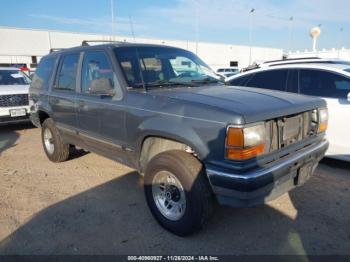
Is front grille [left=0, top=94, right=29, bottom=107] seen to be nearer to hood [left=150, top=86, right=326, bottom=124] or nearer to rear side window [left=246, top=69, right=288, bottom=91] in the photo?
rear side window [left=246, top=69, right=288, bottom=91]

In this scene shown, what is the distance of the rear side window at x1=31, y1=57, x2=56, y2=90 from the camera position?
5258 millimetres

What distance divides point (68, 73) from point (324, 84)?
4196 mm

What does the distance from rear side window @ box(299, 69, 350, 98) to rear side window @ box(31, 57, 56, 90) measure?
434 cm

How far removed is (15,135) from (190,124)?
22.9 ft

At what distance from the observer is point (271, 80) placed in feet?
18.6

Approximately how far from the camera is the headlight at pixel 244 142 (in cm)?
257

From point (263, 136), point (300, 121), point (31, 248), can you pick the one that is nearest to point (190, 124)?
point (263, 136)

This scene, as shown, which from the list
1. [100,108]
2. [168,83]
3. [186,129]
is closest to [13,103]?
[100,108]

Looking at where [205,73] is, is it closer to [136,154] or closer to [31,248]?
[136,154]

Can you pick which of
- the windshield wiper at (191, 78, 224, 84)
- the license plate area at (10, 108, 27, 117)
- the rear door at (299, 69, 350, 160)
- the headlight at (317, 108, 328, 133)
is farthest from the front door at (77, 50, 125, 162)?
the license plate area at (10, 108, 27, 117)

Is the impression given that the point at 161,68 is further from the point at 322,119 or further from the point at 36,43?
the point at 36,43

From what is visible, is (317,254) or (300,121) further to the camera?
(300,121)

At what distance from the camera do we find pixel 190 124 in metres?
2.83

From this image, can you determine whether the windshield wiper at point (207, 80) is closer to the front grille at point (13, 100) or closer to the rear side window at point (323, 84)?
the rear side window at point (323, 84)
